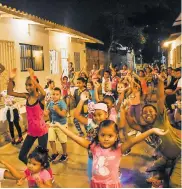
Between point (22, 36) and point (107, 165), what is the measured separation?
6.15m

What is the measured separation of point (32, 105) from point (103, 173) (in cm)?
200

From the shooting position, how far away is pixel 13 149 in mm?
6602

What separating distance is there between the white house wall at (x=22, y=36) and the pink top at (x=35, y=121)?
3.20 meters

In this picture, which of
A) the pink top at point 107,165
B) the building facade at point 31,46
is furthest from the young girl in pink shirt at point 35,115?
the building facade at point 31,46

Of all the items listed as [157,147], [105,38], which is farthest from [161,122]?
[105,38]

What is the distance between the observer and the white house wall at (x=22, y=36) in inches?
319

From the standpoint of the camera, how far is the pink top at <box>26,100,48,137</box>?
5.10 metres

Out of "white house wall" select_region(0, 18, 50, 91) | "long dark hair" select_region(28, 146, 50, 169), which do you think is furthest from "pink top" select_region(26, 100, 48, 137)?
"white house wall" select_region(0, 18, 50, 91)

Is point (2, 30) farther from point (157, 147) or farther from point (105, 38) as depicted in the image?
point (105, 38)

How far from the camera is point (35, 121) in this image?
511cm

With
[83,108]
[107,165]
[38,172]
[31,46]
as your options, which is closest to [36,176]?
[38,172]

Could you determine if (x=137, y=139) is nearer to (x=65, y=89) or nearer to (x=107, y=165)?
(x=107, y=165)

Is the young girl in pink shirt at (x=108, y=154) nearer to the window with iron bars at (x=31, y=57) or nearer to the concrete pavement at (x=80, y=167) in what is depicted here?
the concrete pavement at (x=80, y=167)

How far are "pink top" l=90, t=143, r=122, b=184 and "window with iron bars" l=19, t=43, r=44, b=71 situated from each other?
5.83m
